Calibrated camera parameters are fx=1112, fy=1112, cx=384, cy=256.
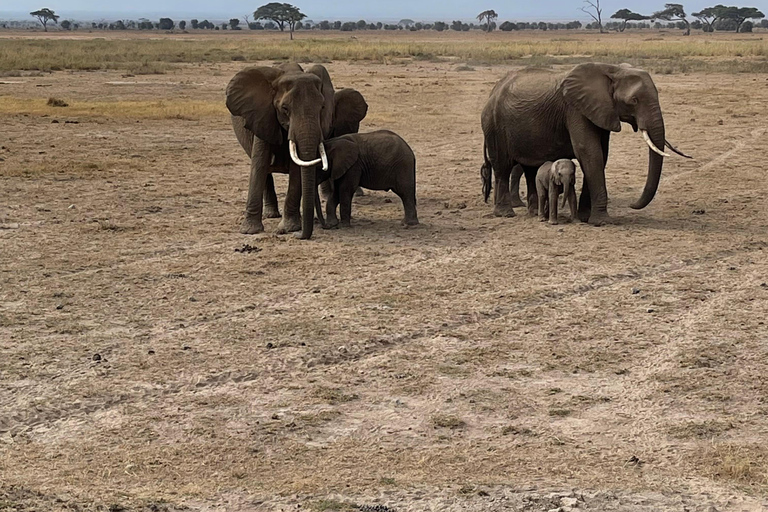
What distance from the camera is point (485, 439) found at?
6102 mm

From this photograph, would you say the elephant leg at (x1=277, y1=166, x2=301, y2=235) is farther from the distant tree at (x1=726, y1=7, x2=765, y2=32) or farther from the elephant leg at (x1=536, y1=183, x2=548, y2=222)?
the distant tree at (x1=726, y1=7, x2=765, y2=32)

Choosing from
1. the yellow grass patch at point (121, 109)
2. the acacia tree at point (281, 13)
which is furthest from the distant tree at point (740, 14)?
the yellow grass patch at point (121, 109)

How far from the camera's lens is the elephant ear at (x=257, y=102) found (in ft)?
36.1

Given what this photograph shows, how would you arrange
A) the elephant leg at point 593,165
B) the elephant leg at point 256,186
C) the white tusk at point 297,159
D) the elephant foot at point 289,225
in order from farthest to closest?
1. the elephant leg at point 593,165
2. the elephant foot at point 289,225
3. the elephant leg at point 256,186
4. the white tusk at point 297,159

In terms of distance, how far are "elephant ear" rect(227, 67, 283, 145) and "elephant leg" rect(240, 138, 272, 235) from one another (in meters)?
0.20

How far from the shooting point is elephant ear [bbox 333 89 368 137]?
1214 centimetres

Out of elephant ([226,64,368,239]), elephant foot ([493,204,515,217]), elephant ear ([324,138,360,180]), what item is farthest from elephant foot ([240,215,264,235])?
elephant foot ([493,204,515,217])

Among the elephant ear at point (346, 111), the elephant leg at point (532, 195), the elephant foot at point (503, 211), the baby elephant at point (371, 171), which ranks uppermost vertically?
the elephant ear at point (346, 111)

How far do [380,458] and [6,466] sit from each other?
191 cm

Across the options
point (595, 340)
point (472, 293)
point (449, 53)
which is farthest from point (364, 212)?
point (449, 53)

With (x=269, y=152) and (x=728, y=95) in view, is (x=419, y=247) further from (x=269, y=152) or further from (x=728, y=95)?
(x=728, y=95)

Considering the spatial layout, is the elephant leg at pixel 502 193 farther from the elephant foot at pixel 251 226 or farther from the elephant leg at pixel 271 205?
the elephant foot at pixel 251 226

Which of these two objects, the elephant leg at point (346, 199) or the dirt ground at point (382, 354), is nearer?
the dirt ground at point (382, 354)

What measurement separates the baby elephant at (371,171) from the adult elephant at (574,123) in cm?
144
